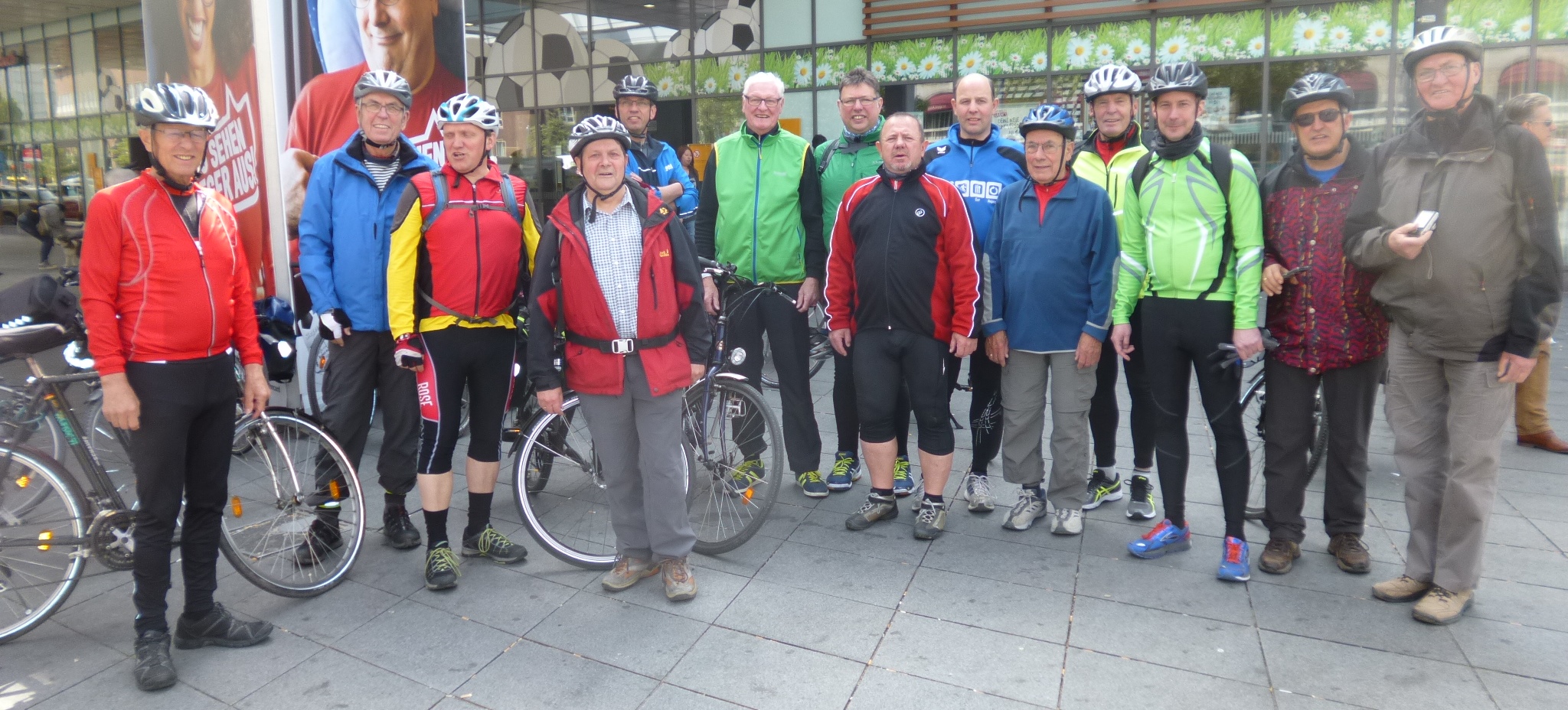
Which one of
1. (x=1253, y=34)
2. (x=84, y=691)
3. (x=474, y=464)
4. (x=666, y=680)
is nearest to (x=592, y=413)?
(x=474, y=464)

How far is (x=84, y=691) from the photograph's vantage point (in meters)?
3.15

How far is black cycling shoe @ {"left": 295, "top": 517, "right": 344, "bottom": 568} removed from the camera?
4066 mm

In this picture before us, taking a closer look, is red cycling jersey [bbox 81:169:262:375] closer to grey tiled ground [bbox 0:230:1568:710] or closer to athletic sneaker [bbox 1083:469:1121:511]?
grey tiled ground [bbox 0:230:1568:710]

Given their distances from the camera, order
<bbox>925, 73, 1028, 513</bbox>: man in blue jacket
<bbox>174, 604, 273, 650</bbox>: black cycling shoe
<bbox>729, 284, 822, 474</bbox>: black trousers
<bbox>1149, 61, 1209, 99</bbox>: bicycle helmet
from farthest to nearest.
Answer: <bbox>729, 284, 822, 474</bbox>: black trousers < <bbox>925, 73, 1028, 513</bbox>: man in blue jacket < <bbox>1149, 61, 1209, 99</bbox>: bicycle helmet < <bbox>174, 604, 273, 650</bbox>: black cycling shoe

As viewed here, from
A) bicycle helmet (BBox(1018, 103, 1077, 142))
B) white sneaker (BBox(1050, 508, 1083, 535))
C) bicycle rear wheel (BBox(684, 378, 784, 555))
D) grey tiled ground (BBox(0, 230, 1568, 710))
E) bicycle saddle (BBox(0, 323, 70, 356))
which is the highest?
bicycle helmet (BBox(1018, 103, 1077, 142))

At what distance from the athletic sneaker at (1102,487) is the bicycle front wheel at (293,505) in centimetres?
335

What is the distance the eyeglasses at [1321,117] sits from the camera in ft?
12.2

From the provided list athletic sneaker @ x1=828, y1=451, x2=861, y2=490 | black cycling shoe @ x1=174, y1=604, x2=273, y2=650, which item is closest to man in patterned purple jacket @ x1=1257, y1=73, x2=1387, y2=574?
athletic sneaker @ x1=828, y1=451, x2=861, y2=490

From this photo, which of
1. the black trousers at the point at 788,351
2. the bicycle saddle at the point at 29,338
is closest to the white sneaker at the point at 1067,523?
the black trousers at the point at 788,351

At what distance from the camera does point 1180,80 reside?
3.91m

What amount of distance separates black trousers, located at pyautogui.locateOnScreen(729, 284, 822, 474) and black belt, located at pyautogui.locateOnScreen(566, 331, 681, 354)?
1240 mm

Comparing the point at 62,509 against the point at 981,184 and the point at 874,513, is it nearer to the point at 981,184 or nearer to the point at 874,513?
the point at 874,513

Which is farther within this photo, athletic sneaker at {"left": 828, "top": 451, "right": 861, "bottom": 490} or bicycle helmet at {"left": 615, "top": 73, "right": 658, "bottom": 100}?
bicycle helmet at {"left": 615, "top": 73, "right": 658, "bottom": 100}

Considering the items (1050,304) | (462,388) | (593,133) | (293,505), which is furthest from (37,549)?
(1050,304)
